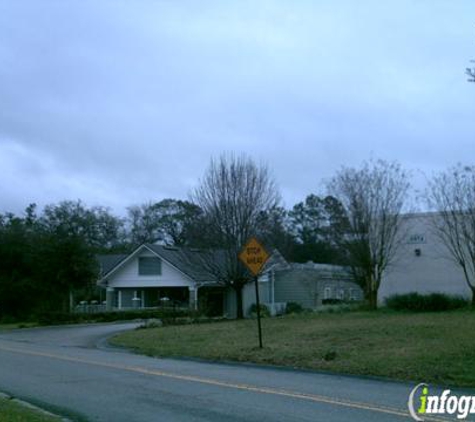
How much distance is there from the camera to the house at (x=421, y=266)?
35.4 meters

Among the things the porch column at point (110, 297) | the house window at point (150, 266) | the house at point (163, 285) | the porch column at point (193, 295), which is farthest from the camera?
the porch column at point (110, 297)

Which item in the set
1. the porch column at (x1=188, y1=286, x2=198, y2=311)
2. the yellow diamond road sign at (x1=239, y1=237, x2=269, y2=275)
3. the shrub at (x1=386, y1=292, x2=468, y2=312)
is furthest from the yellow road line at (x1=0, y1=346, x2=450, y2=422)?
the porch column at (x1=188, y1=286, x2=198, y2=311)

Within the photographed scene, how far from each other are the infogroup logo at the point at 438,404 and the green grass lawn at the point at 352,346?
50.0 inches

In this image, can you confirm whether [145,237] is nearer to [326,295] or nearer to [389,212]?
[326,295]

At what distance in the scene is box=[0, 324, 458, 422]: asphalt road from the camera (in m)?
9.84

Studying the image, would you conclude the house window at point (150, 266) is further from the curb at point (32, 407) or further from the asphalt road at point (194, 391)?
the curb at point (32, 407)

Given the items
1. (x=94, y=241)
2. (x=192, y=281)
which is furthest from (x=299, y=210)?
(x=192, y=281)

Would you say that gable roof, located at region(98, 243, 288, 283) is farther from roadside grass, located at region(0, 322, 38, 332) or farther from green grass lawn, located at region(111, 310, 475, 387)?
green grass lawn, located at region(111, 310, 475, 387)

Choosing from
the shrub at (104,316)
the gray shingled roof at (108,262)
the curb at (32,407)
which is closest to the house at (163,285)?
the gray shingled roof at (108,262)

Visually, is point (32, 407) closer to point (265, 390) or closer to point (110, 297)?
point (265, 390)

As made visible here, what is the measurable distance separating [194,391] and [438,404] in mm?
4172

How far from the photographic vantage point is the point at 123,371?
1552 centimetres

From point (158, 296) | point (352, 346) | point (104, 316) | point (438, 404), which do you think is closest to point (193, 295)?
point (158, 296)

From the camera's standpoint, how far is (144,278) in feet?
170
